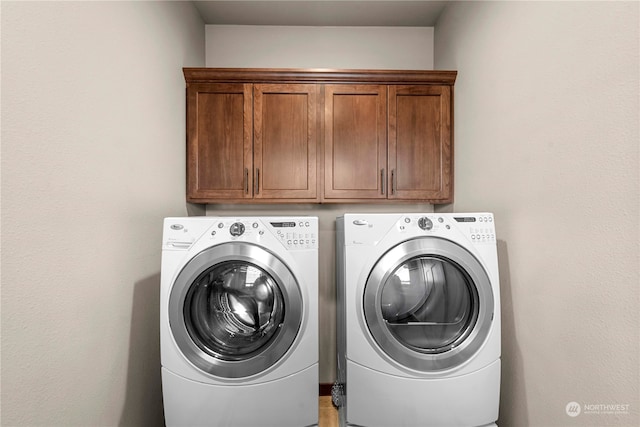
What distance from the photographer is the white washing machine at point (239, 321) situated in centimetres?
142

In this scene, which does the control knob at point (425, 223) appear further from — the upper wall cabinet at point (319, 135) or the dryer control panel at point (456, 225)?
the upper wall cabinet at point (319, 135)

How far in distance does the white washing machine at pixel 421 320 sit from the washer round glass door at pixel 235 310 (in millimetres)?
298

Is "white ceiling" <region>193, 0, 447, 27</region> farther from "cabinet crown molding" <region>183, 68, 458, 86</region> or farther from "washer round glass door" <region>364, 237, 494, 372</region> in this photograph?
"washer round glass door" <region>364, 237, 494, 372</region>

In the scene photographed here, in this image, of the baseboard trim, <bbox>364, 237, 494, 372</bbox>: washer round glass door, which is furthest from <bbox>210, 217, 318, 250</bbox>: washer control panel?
the baseboard trim

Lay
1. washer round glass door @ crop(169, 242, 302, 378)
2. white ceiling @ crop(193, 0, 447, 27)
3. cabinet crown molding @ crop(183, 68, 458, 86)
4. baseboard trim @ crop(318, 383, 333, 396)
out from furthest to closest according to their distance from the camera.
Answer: baseboard trim @ crop(318, 383, 333, 396) < white ceiling @ crop(193, 0, 447, 27) < cabinet crown molding @ crop(183, 68, 458, 86) < washer round glass door @ crop(169, 242, 302, 378)

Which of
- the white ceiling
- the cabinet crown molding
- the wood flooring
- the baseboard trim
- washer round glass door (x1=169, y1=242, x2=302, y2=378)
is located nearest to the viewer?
washer round glass door (x1=169, y1=242, x2=302, y2=378)

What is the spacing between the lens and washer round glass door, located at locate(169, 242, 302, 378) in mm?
1417

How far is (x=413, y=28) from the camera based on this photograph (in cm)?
248

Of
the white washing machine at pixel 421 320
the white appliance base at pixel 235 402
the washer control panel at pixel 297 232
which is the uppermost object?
the washer control panel at pixel 297 232

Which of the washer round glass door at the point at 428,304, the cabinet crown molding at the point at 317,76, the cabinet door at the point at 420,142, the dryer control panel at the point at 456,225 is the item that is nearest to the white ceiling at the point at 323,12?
the cabinet crown molding at the point at 317,76

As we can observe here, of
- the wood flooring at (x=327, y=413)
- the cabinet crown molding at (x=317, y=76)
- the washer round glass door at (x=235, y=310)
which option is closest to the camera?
the washer round glass door at (x=235, y=310)

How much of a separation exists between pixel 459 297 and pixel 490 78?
1.14 metres

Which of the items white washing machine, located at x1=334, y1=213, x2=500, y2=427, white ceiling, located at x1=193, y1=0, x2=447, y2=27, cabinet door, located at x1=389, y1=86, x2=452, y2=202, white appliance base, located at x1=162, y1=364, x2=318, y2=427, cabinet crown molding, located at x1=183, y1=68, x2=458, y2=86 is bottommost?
white appliance base, located at x1=162, y1=364, x2=318, y2=427

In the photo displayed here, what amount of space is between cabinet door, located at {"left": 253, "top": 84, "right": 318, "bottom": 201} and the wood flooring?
1408mm
